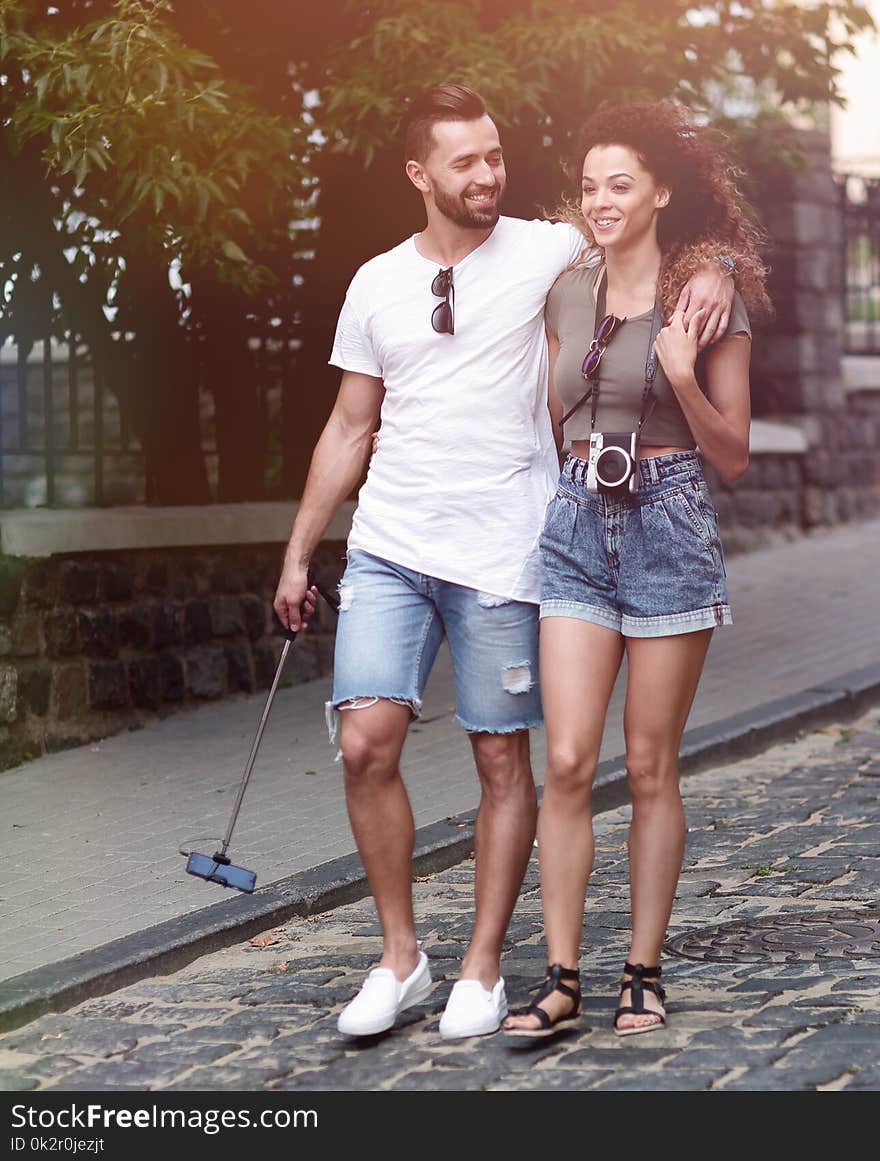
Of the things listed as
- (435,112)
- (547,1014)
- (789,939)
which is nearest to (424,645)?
(547,1014)

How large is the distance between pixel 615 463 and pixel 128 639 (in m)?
5.12

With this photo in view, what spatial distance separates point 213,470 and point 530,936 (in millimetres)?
5385

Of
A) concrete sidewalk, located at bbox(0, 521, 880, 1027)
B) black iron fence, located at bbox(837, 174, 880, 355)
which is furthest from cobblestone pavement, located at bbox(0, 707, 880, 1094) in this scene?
black iron fence, located at bbox(837, 174, 880, 355)

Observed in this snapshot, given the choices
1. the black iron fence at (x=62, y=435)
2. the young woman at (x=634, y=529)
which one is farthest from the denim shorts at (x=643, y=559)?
the black iron fence at (x=62, y=435)

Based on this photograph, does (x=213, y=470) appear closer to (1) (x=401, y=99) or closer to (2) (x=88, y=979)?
(1) (x=401, y=99)

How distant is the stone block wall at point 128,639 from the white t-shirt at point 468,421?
4194mm

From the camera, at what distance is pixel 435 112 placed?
4848 mm

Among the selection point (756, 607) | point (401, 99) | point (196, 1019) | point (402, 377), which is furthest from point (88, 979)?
point (756, 607)

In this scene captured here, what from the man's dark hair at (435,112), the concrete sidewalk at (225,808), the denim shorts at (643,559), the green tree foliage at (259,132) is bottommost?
the concrete sidewalk at (225,808)

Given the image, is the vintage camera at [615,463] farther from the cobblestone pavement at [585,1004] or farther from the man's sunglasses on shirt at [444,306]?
the cobblestone pavement at [585,1004]

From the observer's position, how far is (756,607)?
1366 cm

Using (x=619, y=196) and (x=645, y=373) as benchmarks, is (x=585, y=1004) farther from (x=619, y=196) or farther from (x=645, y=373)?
(x=619, y=196)

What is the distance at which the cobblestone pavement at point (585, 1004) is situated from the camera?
4504 mm
